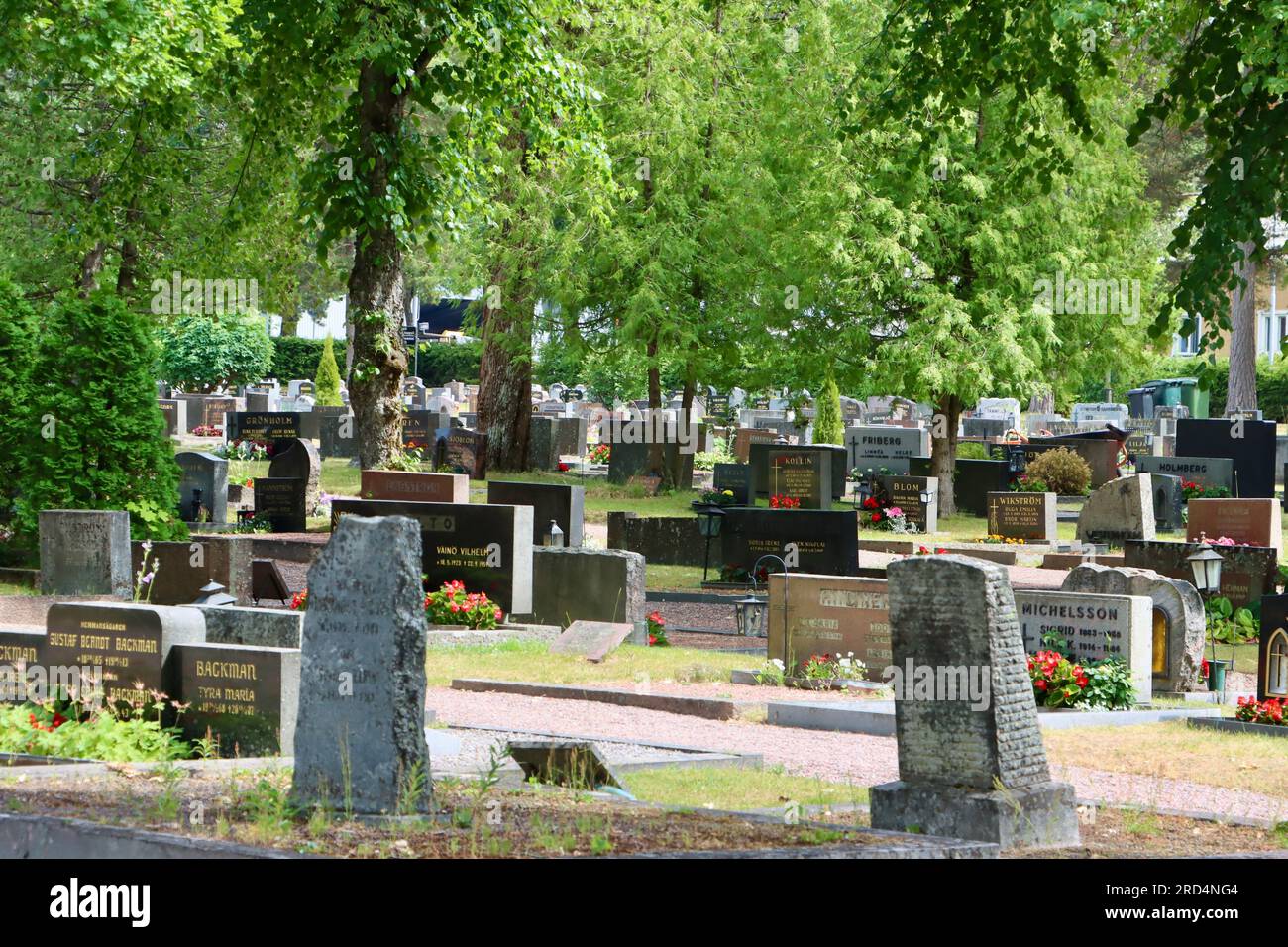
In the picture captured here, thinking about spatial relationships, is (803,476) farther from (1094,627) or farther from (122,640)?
(122,640)

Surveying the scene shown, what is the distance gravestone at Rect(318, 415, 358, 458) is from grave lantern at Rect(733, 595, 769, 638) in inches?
759

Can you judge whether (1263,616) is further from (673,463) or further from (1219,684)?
(673,463)

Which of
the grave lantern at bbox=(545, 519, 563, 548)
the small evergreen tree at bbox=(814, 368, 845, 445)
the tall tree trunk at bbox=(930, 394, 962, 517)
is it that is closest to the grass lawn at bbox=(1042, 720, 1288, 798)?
the grave lantern at bbox=(545, 519, 563, 548)

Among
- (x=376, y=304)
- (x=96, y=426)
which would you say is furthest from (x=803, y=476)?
(x=96, y=426)

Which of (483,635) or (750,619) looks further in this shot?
(750,619)

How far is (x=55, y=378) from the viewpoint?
19375mm

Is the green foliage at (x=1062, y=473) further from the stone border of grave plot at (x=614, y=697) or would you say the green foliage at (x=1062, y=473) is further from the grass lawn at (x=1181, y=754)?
the stone border of grave plot at (x=614, y=697)

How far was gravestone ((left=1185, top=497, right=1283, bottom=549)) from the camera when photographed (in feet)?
71.4

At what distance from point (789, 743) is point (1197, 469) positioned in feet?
66.8

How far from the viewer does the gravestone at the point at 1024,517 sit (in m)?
26.0

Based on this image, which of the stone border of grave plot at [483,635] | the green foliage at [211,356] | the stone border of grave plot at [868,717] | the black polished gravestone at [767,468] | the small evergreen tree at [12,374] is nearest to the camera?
the stone border of grave plot at [868,717]

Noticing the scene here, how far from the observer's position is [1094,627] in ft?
46.9

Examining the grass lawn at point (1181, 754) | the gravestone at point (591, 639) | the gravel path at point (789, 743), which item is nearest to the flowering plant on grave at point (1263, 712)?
the grass lawn at point (1181, 754)

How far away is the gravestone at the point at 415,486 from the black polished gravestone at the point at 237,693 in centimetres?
1017
